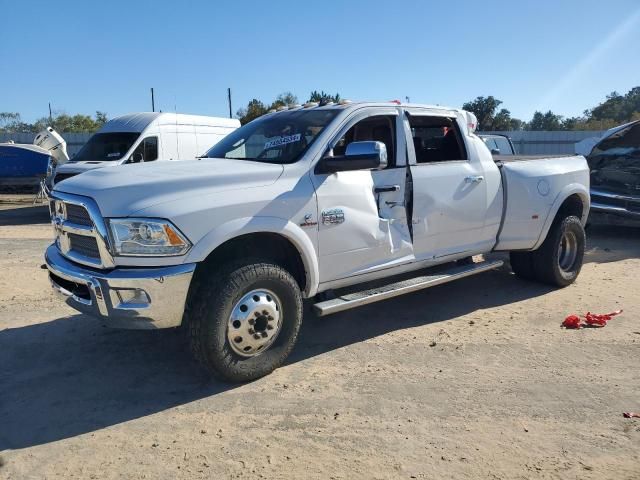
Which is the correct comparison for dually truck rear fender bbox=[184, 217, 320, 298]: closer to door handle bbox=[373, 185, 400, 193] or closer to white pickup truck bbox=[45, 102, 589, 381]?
white pickup truck bbox=[45, 102, 589, 381]

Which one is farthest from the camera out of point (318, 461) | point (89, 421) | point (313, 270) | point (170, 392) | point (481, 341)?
point (481, 341)

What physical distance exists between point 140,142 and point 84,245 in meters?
9.41

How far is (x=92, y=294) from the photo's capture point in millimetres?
3537

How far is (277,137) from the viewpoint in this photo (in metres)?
4.62

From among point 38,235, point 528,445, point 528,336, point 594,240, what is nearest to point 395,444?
point 528,445

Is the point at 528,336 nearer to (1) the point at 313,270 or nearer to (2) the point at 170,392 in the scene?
(1) the point at 313,270

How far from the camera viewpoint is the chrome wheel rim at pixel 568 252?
256 inches

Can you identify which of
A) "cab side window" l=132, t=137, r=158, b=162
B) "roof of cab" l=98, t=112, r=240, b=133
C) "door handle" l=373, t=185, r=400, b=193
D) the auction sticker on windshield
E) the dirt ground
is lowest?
the dirt ground

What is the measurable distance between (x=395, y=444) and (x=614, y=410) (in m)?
1.55

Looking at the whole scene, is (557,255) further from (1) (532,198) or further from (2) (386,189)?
(2) (386,189)

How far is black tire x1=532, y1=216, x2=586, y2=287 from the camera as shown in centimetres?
621

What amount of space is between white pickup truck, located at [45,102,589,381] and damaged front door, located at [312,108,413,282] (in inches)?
0.5

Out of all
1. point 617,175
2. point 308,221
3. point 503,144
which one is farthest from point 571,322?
point 503,144

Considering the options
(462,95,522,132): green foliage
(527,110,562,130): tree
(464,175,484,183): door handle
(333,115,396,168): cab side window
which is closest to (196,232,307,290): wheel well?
(333,115,396,168): cab side window
